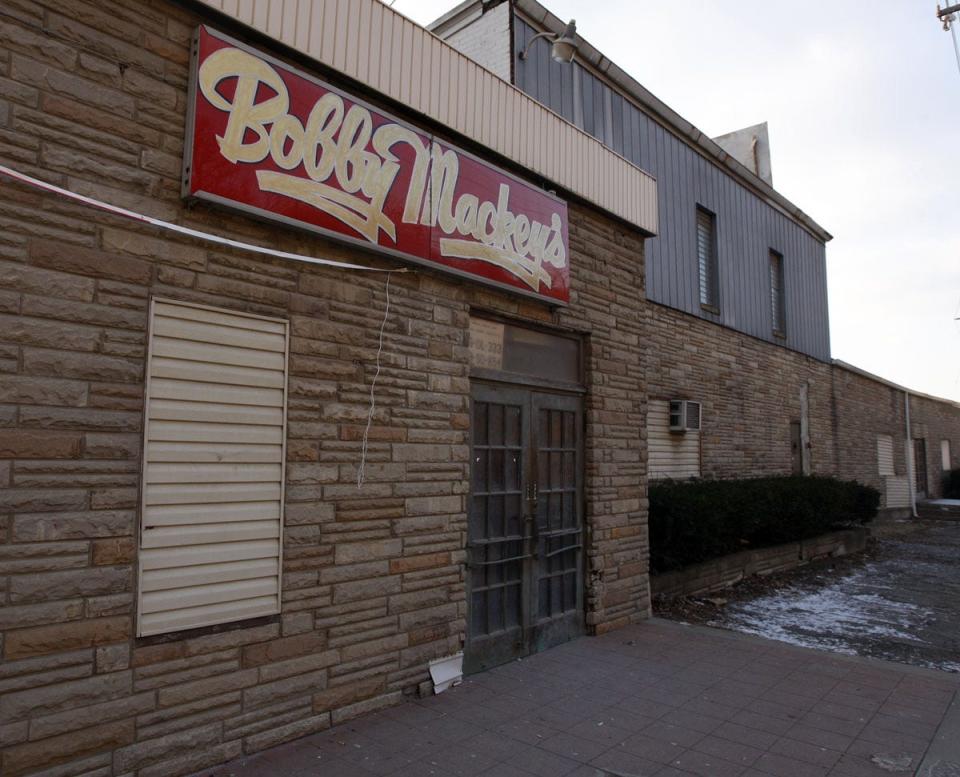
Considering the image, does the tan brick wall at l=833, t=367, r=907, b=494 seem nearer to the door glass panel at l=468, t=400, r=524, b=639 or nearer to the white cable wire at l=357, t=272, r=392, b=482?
the door glass panel at l=468, t=400, r=524, b=639

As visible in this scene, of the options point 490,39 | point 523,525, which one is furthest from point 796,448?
point 523,525

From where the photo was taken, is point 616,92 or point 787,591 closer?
point 787,591

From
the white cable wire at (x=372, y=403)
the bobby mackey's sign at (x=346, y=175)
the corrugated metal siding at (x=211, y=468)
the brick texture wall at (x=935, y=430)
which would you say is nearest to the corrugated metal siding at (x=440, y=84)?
the bobby mackey's sign at (x=346, y=175)

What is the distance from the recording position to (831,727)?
4539mm

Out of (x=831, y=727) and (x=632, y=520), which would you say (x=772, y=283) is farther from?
(x=831, y=727)

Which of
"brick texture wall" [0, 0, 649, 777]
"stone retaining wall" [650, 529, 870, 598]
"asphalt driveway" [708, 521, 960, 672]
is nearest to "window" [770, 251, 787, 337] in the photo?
"stone retaining wall" [650, 529, 870, 598]

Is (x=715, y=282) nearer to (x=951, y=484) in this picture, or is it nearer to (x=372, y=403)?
(x=372, y=403)

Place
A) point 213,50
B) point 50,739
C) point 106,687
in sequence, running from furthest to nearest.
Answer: point 213,50
point 106,687
point 50,739

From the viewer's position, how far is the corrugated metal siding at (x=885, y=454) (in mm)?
20188

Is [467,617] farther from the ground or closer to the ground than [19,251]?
closer to the ground

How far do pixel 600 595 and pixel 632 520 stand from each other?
0.93 metres

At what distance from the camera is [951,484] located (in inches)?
1032

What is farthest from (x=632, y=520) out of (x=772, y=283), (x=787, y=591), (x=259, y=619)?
(x=772, y=283)

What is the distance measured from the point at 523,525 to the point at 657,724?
6.33 ft
